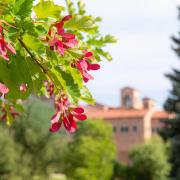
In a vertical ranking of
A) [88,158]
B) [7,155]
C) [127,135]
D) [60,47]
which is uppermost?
[127,135]

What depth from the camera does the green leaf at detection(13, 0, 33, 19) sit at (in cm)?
175

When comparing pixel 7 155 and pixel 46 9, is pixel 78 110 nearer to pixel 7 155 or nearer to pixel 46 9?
pixel 46 9

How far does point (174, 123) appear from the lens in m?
24.9

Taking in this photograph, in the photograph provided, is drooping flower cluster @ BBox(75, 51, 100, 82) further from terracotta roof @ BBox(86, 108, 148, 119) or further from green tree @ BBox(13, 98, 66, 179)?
terracotta roof @ BBox(86, 108, 148, 119)

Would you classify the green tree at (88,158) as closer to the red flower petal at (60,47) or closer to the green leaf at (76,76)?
the green leaf at (76,76)

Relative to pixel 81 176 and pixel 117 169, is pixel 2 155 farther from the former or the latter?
pixel 117 169

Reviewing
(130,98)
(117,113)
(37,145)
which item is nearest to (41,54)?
(37,145)

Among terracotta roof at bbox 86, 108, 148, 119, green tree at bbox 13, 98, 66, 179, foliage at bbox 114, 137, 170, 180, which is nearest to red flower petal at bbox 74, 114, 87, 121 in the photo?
green tree at bbox 13, 98, 66, 179

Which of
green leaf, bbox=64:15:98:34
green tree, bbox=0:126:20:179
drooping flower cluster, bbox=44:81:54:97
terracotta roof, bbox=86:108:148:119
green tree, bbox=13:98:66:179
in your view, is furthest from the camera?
terracotta roof, bbox=86:108:148:119

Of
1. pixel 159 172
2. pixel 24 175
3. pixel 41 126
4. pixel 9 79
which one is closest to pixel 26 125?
pixel 41 126

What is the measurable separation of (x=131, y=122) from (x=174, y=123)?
44.9 m

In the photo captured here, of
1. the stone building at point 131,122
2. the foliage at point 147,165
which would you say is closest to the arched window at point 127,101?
the stone building at point 131,122

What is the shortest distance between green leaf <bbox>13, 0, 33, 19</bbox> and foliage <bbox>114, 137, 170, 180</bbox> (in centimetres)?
4487

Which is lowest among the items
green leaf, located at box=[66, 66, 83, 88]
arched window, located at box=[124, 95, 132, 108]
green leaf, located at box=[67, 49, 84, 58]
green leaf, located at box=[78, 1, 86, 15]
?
green leaf, located at box=[66, 66, 83, 88]
